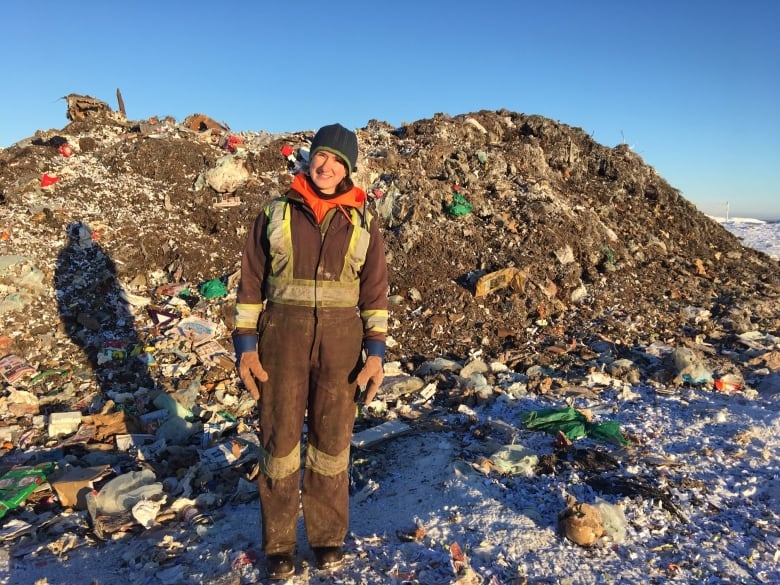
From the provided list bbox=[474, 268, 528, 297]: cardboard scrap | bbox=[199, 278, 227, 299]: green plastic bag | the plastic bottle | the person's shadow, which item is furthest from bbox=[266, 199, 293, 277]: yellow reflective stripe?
bbox=[474, 268, 528, 297]: cardboard scrap

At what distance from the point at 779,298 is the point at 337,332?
8231mm

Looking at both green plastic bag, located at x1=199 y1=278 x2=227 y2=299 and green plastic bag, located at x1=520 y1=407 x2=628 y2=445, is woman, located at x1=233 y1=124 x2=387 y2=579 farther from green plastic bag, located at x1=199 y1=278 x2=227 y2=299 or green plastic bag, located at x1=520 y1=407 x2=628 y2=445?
green plastic bag, located at x1=199 y1=278 x2=227 y2=299

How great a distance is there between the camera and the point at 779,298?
764 centimetres

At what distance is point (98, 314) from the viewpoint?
6055mm

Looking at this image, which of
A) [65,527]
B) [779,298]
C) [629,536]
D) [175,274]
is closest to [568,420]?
[629,536]

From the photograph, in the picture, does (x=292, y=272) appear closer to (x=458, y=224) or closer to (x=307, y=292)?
(x=307, y=292)

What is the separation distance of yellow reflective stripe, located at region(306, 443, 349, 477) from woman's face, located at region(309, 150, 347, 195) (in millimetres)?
1193

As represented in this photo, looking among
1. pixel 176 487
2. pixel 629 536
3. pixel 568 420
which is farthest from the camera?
pixel 568 420

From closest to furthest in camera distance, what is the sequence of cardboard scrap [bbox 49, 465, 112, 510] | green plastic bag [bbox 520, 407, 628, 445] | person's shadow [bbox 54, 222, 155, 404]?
1. cardboard scrap [bbox 49, 465, 112, 510]
2. green plastic bag [bbox 520, 407, 628, 445]
3. person's shadow [bbox 54, 222, 155, 404]

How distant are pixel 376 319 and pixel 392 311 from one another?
4.49 metres

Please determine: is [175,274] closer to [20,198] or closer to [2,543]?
[20,198]

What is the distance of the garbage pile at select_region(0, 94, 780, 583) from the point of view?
133 inches

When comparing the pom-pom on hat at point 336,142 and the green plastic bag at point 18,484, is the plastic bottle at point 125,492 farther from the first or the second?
the pom-pom on hat at point 336,142

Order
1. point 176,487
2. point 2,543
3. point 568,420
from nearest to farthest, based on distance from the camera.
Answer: point 2,543 < point 176,487 < point 568,420
